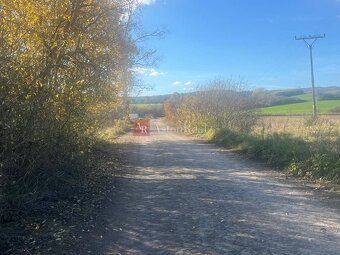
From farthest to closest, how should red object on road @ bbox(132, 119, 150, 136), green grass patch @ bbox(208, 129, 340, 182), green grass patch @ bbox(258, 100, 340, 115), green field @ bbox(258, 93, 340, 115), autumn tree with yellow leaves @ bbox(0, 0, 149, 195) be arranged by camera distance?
green grass patch @ bbox(258, 100, 340, 115)
green field @ bbox(258, 93, 340, 115)
red object on road @ bbox(132, 119, 150, 136)
green grass patch @ bbox(208, 129, 340, 182)
autumn tree with yellow leaves @ bbox(0, 0, 149, 195)

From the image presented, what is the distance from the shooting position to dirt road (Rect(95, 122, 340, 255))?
5.62 metres

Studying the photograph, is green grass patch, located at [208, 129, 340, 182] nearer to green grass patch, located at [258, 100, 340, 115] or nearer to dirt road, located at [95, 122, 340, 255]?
dirt road, located at [95, 122, 340, 255]

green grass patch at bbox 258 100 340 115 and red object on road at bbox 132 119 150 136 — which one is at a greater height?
green grass patch at bbox 258 100 340 115

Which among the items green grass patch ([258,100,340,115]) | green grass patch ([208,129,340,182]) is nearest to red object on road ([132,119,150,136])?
green grass patch ([258,100,340,115])

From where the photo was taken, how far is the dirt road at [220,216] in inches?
221

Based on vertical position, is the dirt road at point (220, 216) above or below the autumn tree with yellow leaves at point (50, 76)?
below

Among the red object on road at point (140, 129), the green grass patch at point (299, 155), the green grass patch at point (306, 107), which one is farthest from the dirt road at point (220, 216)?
the green grass patch at point (306, 107)

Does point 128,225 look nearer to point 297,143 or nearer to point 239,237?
point 239,237

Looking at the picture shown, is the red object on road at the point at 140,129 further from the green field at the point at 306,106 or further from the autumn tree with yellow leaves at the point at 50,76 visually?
the autumn tree with yellow leaves at the point at 50,76

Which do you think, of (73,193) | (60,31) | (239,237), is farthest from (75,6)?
(239,237)

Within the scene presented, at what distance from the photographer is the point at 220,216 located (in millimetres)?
7164

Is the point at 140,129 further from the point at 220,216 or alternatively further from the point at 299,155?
the point at 220,216

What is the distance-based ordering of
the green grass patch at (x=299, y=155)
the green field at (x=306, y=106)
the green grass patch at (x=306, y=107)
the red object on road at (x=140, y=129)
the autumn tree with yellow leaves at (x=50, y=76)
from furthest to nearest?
the green grass patch at (x=306, y=107) < the green field at (x=306, y=106) < the red object on road at (x=140, y=129) < the green grass patch at (x=299, y=155) < the autumn tree with yellow leaves at (x=50, y=76)

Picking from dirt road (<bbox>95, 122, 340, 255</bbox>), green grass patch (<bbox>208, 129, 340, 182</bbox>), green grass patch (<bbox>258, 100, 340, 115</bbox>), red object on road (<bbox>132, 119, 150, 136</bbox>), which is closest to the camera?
dirt road (<bbox>95, 122, 340, 255</bbox>)
